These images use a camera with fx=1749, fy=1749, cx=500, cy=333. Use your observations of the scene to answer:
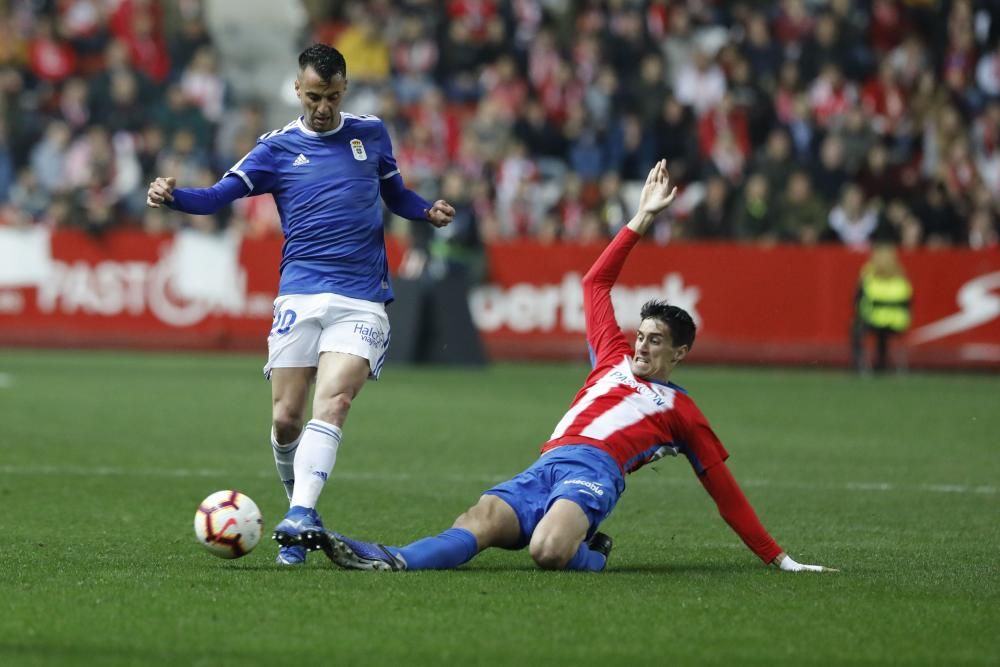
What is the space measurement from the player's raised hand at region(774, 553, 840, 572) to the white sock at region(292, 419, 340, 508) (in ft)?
6.55

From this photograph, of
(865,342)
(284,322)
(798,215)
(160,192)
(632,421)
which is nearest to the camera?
(160,192)

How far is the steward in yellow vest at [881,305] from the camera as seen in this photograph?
21.3 meters

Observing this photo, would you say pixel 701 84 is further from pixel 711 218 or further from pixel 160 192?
pixel 160 192

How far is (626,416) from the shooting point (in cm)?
786

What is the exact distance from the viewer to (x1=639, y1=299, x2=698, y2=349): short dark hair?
25.7ft

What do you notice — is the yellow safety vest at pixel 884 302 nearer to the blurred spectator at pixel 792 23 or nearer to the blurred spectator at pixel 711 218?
the blurred spectator at pixel 711 218

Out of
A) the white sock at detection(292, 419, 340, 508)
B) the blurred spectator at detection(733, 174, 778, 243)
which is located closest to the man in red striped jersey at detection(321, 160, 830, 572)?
the white sock at detection(292, 419, 340, 508)

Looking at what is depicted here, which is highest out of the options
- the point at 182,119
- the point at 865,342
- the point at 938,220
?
the point at 182,119

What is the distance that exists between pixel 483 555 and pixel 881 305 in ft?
45.8

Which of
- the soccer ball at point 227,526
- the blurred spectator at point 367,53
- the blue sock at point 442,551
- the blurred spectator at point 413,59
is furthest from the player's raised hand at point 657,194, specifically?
the blurred spectator at point 367,53

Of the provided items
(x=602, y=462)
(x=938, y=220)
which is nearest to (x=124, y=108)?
(x=938, y=220)

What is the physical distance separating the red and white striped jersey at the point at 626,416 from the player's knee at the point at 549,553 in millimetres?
582

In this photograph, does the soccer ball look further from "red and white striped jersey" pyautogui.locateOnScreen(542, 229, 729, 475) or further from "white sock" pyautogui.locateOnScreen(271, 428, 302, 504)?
"red and white striped jersey" pyautogui.locateOnScreen(542, 229, 729, 475)

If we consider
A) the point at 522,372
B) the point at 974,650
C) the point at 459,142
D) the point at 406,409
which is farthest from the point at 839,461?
the point at 459,142
